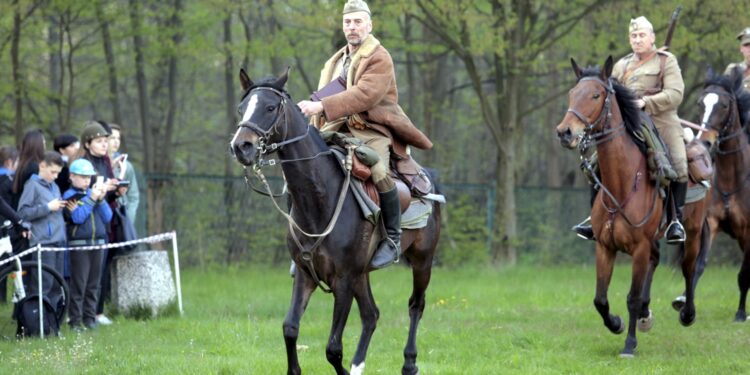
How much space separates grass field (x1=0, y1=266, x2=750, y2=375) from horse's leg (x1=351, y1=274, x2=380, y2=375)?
3.06 feet

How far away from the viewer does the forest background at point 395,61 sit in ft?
67.2

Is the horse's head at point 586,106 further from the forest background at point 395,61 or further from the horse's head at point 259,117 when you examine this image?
the forest background at point 395,61

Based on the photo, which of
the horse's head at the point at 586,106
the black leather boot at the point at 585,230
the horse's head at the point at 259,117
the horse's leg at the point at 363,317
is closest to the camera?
the horse's head at the point at 259,117

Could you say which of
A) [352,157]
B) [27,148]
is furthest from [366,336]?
[27,148]

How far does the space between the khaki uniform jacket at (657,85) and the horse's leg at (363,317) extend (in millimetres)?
4290

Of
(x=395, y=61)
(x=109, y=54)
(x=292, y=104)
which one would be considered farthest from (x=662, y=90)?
(x=109, y=54)

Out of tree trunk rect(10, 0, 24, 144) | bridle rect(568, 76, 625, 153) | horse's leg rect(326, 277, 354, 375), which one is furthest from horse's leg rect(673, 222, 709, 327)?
tree trunk rect(10, 0, 24, 144)

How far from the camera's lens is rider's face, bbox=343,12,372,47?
8.98m

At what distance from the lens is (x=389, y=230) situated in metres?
8.77

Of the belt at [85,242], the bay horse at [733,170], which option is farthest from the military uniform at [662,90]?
the belt at [85,242]

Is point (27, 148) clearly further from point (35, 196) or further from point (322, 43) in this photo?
point (322, 43)

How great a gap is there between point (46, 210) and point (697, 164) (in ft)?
24.5

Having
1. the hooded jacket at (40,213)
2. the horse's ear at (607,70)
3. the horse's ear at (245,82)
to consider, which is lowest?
the hooded jacket at (40,213)

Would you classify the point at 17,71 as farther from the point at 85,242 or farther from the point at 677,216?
the point at 677,216
